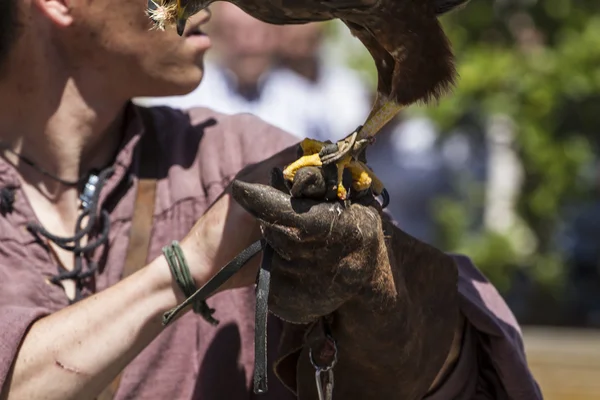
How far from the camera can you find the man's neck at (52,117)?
202 cm

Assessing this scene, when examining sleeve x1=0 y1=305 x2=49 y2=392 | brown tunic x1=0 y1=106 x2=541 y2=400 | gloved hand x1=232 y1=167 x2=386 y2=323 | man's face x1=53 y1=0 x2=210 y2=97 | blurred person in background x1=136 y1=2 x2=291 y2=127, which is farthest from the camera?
blurred person in background x1=136 y1=2 x2=291 y2=127

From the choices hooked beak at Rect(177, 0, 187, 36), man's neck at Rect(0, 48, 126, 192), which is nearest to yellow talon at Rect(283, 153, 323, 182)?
hooked beak at Rect(177, 0, 187, 36)

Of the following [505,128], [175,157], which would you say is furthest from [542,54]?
[175,157]

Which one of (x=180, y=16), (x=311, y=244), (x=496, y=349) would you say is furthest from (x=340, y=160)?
(x=496, y=349)

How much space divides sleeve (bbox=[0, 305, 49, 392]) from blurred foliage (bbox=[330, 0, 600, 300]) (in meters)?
2.89

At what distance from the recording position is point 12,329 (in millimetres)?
1747

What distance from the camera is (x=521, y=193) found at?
4.66 metres

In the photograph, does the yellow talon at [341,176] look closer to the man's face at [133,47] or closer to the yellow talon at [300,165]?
the yellow talon at [300,165]

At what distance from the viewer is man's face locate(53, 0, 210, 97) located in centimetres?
194

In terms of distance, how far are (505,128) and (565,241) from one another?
67 centimetres

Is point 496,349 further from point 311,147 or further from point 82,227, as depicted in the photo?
point 82,227

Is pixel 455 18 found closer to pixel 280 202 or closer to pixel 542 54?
pixel 542 54

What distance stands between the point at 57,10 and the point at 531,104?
2.87m

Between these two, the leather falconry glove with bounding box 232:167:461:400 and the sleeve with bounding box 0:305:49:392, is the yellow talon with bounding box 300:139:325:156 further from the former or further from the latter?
the sleeve with bounding box 0:305:49:392
